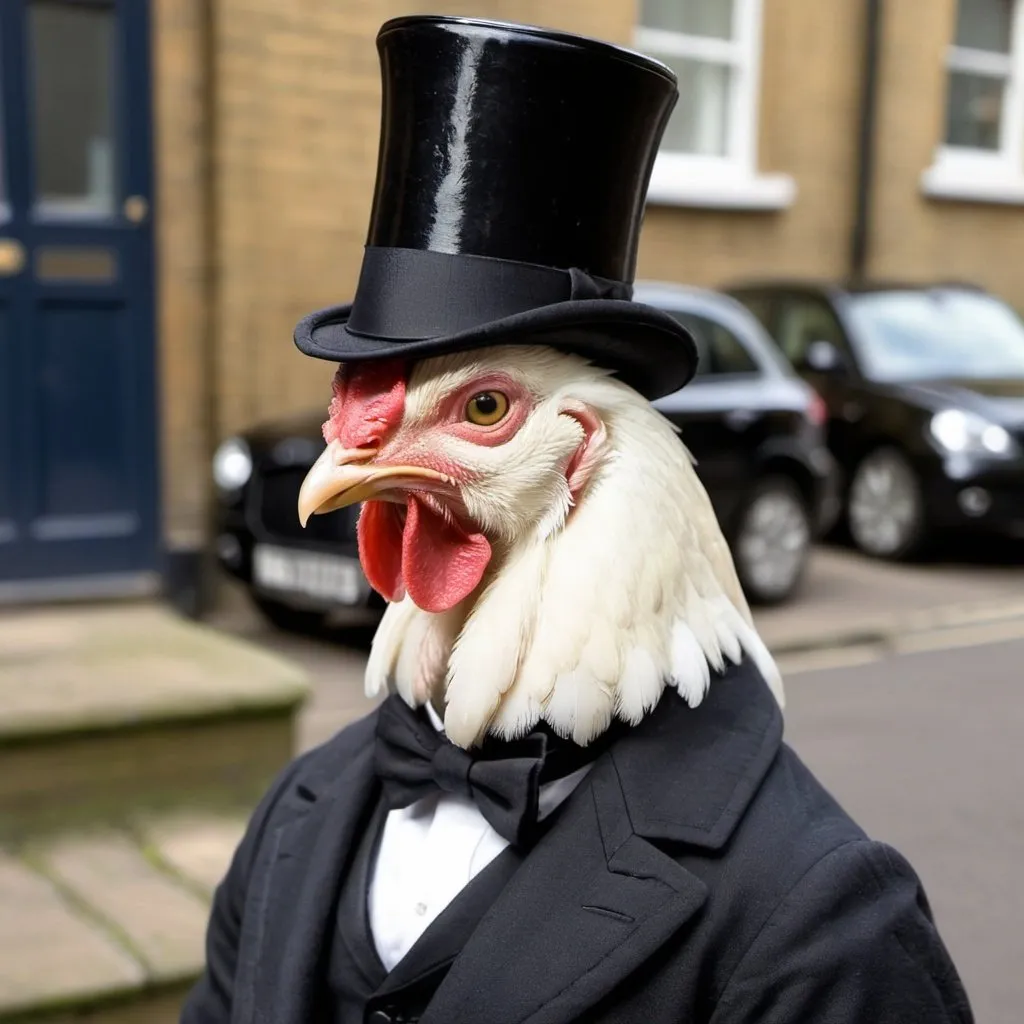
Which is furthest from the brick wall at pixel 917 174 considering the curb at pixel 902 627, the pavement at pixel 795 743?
the curb at pixel 902 627

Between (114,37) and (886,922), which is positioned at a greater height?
(114,37)

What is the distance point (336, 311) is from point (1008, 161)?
11740mm

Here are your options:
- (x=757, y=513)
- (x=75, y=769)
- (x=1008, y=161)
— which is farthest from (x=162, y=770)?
(x=1008, y=161)

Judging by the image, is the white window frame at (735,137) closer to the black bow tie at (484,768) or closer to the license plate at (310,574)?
the license plate at (310,574)

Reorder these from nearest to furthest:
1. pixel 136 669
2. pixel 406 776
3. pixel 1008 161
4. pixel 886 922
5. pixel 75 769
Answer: pixel 886 922 < pixel 406 776 < pixel 75 769 < pixel 136 669 < pixel 1008 161

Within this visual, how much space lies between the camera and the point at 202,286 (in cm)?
678

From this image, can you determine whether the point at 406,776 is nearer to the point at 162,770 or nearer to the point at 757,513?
the point at 162,770

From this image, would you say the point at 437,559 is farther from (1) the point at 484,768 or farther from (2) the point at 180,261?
(2) the point at 180,261

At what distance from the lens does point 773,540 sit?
747cm

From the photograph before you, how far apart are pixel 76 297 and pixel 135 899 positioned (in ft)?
11.7

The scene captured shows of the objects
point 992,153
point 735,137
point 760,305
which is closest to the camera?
point 760,305

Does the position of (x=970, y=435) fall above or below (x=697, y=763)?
below

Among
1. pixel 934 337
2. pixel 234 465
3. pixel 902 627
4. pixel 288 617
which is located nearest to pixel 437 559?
pixel 234 465

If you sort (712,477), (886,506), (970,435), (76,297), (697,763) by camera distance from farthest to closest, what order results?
(886,506)
(970,435)
(712,477)
(76,297)
(697,763)
